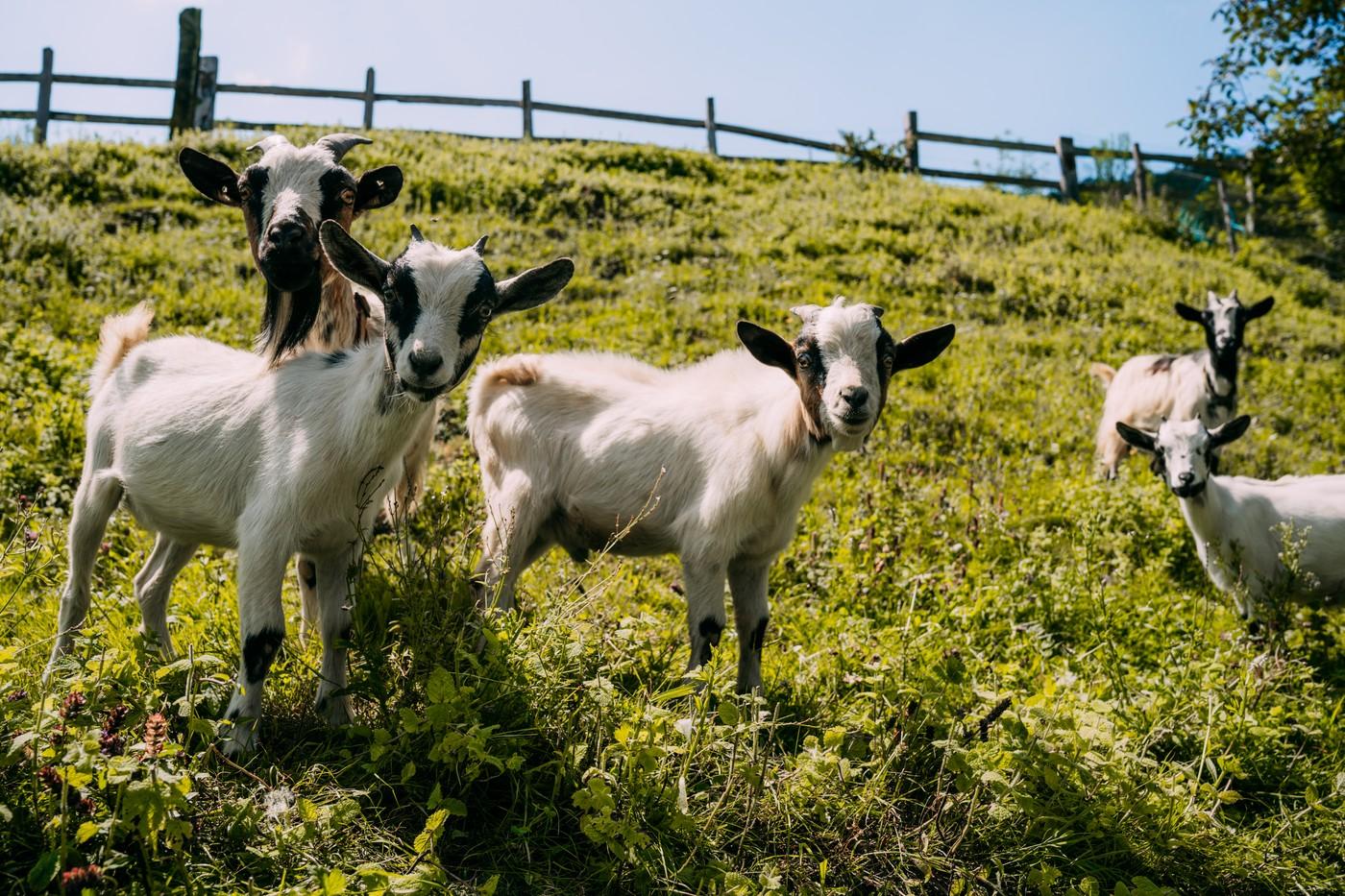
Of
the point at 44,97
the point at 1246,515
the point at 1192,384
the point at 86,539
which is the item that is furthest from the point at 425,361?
the point at 44,97

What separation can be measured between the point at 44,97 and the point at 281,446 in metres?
19.5

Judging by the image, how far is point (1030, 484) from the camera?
8180mm

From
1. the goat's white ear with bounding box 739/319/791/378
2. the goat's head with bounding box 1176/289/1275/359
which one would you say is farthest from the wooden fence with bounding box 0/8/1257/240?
the goat's white ear with bounding box 739/319/791/378

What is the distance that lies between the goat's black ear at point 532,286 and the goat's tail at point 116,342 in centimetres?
218

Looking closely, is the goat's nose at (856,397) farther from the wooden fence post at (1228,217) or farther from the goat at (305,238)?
the wooden fence post at (1228,217)

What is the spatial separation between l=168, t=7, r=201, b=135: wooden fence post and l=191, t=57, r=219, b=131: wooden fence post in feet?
0.24

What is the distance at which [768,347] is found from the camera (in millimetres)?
4574

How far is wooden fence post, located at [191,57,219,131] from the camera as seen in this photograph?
18656 mm

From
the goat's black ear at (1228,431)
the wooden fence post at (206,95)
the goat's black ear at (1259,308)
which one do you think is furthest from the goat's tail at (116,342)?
the wooden fence post at (206,95)

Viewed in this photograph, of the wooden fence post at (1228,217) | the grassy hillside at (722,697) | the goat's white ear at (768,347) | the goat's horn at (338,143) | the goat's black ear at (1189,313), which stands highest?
the wooden fence post at (1228,217)

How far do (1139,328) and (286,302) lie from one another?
12219 mm

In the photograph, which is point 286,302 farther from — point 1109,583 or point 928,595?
point 1109,583

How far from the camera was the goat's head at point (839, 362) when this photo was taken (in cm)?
419

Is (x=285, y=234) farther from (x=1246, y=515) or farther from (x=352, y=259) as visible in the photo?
(x=1246, y=515)
